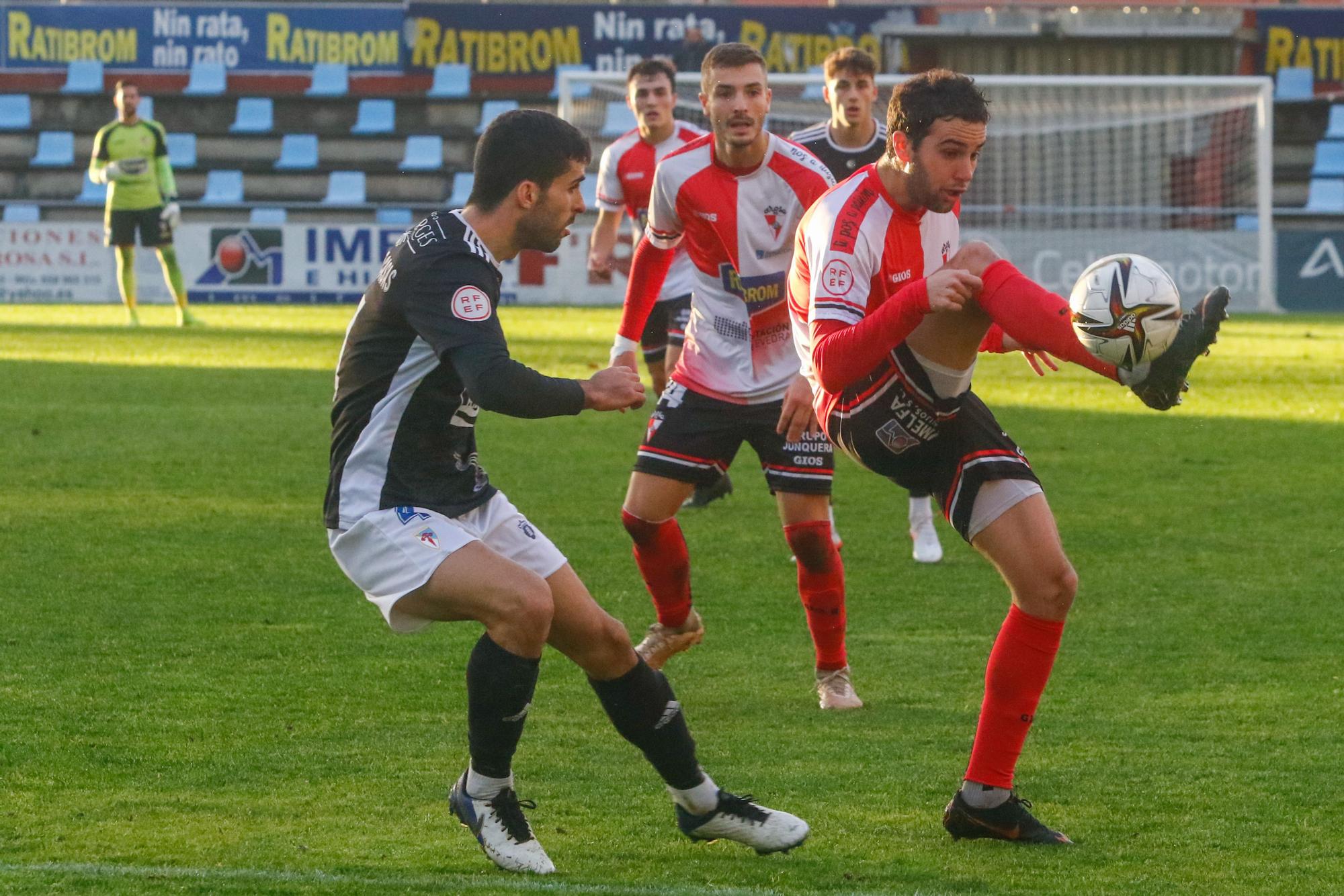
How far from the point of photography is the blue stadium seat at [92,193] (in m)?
28.8

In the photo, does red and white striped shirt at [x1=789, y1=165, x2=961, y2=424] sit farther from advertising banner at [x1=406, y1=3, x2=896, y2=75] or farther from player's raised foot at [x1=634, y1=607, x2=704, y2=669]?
advertising banner at [x1=406, y1=3, x2=896, y2=75]

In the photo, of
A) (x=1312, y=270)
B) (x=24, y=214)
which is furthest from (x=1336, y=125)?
(x=24, y=214)

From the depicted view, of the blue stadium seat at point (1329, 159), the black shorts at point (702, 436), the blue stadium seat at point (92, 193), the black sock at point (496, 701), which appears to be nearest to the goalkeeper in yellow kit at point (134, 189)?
the blue stadium seat at point (92, 193)

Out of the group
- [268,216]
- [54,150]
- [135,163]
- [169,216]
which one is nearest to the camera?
[169,216]

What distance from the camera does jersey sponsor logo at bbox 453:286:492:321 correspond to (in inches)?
162

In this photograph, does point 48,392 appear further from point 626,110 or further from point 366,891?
point 626,110

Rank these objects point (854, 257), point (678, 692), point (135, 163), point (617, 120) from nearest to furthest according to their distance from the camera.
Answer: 1. point (854, 257)
2. point (678, 692)
3. point (135, 163)
4. point (617, 120)

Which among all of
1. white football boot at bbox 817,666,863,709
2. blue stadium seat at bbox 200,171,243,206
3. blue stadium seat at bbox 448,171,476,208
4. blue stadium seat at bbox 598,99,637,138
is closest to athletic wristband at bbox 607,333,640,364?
white football boot at bbox 817,666,863,709

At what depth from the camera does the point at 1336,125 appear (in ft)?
94.4

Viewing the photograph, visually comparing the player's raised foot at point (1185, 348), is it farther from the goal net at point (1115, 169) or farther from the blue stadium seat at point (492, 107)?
the blue stadium seat at point (492, 107)

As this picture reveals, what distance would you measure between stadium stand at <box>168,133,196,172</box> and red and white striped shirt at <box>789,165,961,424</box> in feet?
85.9

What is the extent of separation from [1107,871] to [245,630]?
358 cm

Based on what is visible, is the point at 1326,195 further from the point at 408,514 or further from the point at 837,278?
the point at 408,514

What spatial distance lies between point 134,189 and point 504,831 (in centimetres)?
1797
